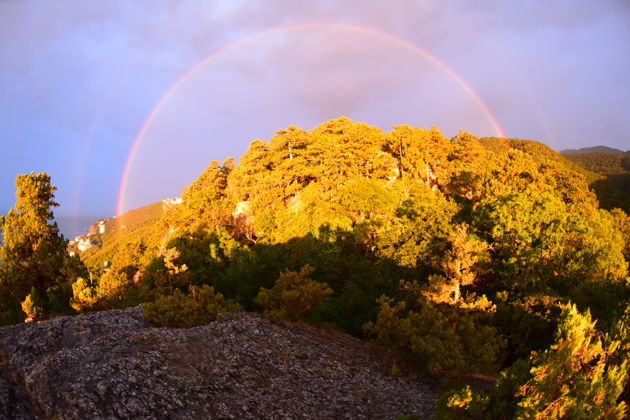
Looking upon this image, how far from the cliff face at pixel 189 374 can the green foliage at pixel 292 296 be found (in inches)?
58.5

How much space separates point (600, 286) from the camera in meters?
21.8

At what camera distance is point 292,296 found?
2138 cm

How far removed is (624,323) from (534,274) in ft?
46.7

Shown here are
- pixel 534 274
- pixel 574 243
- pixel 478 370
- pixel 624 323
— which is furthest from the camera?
pixel 574 243

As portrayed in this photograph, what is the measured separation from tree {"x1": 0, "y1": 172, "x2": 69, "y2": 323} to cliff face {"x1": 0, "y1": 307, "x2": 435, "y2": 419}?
14.0 metres

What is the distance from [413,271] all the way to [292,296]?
11.8 m

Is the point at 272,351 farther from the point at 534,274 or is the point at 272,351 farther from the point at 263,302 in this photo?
the point at 534,274

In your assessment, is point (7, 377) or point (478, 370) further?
point (478, 370)

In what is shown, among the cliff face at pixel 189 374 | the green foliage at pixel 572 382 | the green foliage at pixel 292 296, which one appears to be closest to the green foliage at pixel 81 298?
the cliff face at pixel 189 374

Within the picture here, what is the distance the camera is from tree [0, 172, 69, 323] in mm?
28844

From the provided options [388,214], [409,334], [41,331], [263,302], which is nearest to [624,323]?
[409,334]

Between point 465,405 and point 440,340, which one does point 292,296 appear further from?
point 465,405

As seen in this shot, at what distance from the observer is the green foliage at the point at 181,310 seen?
779 inches

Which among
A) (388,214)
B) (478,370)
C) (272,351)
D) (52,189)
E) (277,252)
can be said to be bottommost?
(478,370)
